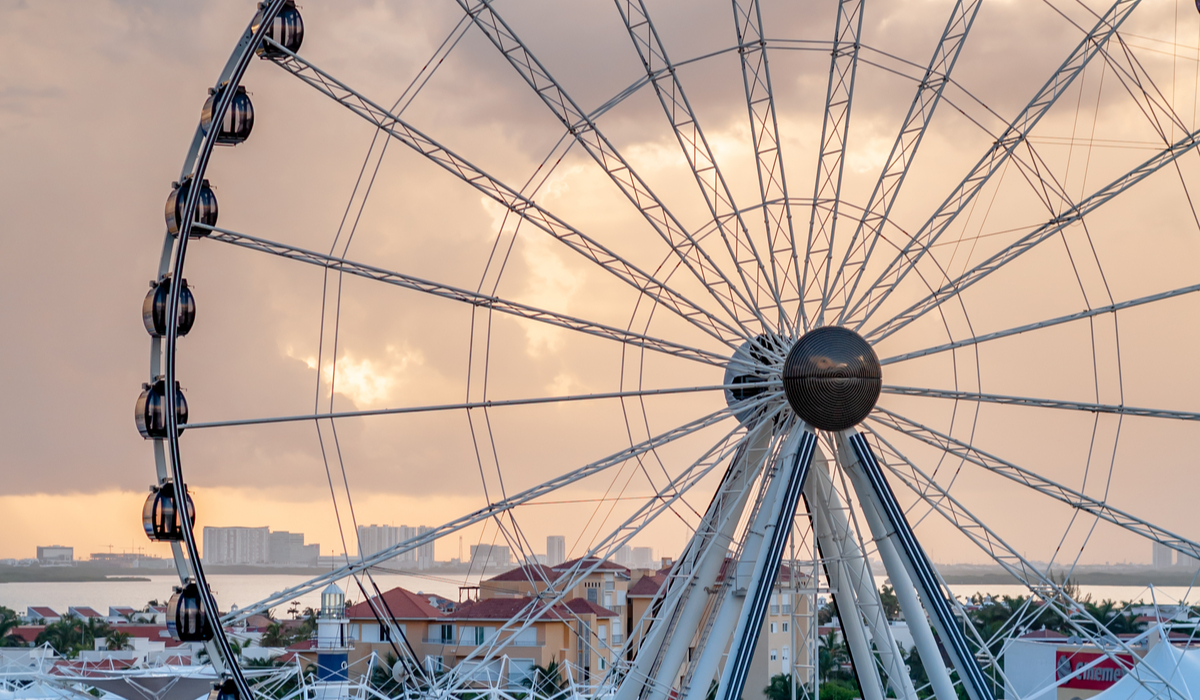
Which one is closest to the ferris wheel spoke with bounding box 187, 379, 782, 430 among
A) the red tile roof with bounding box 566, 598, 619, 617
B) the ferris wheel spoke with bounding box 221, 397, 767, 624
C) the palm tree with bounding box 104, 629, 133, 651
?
the ferris wheel spoke with bounding box 221, 397, 767, 624

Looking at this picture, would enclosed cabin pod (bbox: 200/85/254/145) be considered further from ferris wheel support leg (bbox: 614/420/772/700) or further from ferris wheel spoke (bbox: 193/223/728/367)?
ferris wheel support leg (bbox: 614/420/772/700)

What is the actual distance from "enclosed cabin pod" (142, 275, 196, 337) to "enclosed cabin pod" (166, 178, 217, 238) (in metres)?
0.94

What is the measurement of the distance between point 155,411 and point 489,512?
6116 mm

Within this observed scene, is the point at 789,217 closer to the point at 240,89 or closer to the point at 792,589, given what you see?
the point at 792,589

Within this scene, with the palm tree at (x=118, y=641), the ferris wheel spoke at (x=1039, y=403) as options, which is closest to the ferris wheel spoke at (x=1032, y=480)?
the ferris wheel spoke at (x=1039, y=403)

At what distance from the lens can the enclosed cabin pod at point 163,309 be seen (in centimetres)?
2641

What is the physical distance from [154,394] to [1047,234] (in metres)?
17.1

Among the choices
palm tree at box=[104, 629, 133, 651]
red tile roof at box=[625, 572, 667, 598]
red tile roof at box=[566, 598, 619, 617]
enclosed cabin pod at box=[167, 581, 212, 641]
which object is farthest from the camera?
palm tree at box=[104, 629, 133, 651]

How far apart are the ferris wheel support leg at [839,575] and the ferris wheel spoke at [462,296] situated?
9.80ft

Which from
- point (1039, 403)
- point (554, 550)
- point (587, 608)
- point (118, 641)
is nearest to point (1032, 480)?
point (1039, 403)

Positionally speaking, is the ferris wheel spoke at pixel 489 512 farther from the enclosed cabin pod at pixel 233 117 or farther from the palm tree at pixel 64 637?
the palm tree at pixel 64 637

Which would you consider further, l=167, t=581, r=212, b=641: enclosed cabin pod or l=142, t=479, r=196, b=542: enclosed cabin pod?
l=142, t=479, r=196, b=542: enclosed cabin pod

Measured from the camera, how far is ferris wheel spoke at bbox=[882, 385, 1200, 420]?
27.3 m

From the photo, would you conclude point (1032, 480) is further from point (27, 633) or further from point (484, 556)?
point (27, 633)
